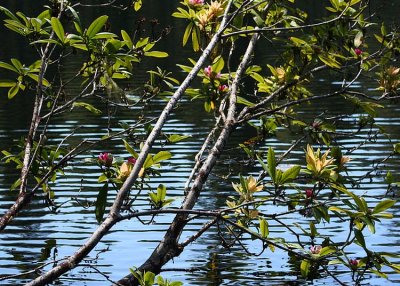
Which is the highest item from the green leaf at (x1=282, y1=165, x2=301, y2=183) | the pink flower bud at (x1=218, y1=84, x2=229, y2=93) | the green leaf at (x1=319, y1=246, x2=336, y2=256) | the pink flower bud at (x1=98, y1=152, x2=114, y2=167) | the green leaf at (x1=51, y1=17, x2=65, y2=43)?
the pink flower bud at (x1=218, y1=84, x2=229, y2=93)

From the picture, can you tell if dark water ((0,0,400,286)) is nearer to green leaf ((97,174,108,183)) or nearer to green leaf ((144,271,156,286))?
green leaf ((97,174,108,183))

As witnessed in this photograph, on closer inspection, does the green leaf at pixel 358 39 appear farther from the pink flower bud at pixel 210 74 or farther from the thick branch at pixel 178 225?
the pink flower bud at pixel 210 74

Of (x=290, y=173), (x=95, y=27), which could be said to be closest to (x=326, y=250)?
(x=290, y=173)

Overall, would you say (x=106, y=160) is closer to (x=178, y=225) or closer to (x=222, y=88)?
(x=178, y=225)

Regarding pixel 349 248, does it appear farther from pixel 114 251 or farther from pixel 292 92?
pixel 292 92

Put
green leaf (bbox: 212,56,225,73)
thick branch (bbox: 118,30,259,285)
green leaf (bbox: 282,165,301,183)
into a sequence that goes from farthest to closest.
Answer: green leaf (bbox: 212,56,225,73) < thick branch (bbox: 118,30,259,285) < green leaf (bbox: 282,165,301,183)

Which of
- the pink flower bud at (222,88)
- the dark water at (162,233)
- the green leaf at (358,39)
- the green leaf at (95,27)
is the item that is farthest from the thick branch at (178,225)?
the green leaf at (95,27)

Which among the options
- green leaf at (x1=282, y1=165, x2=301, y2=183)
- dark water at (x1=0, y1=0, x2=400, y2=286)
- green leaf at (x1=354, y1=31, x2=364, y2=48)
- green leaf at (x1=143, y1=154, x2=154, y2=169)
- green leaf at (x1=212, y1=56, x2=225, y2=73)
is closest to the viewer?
green leaf at (x1=282, y1=165, x2=301, y2=183)

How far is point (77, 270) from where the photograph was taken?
32.1 feet

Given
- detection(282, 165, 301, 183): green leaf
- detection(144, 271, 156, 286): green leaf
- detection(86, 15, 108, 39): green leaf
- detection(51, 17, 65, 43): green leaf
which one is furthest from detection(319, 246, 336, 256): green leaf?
detection(51, 17, 65, 43): green leaf

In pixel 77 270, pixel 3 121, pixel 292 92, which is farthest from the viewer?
pixel 3 121

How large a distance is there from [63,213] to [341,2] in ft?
23.2

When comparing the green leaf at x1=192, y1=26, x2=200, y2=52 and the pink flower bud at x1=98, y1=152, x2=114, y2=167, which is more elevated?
the green leaf at x1=192, y1=26, x2=200, y2=52

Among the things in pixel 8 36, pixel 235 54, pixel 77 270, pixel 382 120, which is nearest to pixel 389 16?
pixel 235 54
